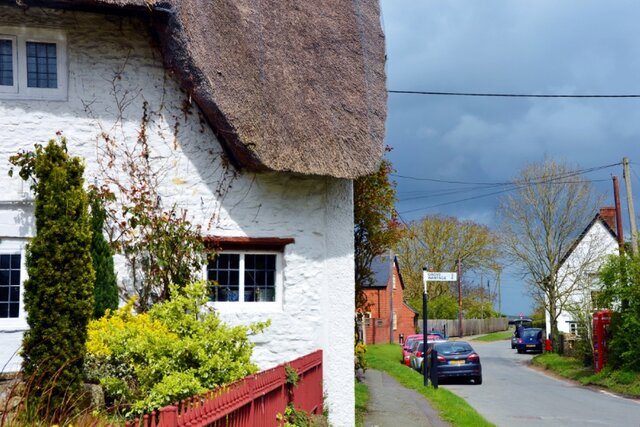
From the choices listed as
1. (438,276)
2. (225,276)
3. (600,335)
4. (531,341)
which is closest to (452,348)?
(600,335)

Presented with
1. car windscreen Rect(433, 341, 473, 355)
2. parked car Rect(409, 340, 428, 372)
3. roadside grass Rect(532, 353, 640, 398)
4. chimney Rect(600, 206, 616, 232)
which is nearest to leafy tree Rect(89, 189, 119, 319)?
car windscreen Rect(433, 341, 473, 355)

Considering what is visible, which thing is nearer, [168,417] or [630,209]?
[168,417]

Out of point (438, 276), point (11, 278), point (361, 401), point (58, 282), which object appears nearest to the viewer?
point (58, 282)

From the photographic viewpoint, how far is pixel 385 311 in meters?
54.5

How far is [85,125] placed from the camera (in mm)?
11133

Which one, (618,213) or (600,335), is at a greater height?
(618,213)

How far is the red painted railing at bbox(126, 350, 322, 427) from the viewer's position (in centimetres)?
424

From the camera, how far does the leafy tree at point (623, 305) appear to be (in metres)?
24.2

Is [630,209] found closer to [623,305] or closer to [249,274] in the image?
[623,305]

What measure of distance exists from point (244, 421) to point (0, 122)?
6.92 meters

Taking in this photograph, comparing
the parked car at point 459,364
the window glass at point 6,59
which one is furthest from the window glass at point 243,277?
the parked car at point 459,364

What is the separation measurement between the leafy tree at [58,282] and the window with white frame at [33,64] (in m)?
2.38

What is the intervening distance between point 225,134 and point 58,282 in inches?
131

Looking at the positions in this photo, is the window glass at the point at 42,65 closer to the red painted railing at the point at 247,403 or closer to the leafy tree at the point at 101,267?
the leafy tree at the point at 101,267
